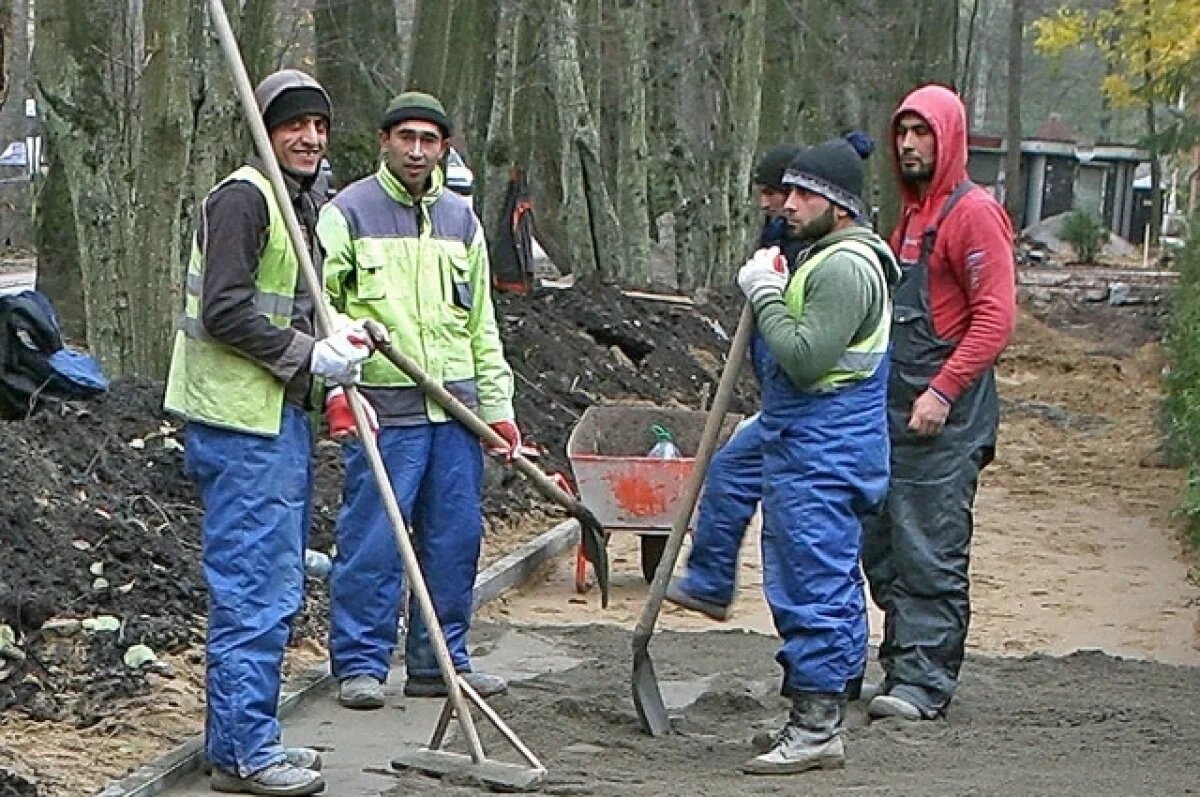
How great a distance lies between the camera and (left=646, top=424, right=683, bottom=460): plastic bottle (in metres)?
10.8

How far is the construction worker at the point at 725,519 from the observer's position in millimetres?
7840

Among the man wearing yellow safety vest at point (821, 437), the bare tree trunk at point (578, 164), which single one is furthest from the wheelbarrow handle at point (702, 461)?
the bare tree trunk at point (578, 164)

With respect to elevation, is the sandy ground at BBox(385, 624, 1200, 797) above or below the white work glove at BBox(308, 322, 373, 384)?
below

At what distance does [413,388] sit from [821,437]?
1612 millimetres

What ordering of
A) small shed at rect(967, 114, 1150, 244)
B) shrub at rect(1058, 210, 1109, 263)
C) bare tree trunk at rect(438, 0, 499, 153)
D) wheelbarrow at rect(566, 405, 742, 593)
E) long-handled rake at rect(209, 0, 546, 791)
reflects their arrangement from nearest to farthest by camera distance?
long-handled rake at rect(209, 0, 546, 791) → wheelbarrow at rect(566, 405, 742, 593) → bare tree trunk at rect(438, 0, 499, 153) → shrub at rect(1058, 210, 1109, 263) → small shed at rect(967, 114, 1150, 244)

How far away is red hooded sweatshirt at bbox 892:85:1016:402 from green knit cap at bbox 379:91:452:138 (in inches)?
62.8

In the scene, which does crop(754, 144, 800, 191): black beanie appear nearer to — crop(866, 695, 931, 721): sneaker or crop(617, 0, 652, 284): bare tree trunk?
crop(866, 695, 931, 721): sneaker

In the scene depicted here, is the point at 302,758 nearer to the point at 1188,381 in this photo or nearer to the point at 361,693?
the point at 361,693

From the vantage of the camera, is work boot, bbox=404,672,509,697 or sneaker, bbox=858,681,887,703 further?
work boot, bbox=404,672,509,697

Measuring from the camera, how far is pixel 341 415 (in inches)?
270

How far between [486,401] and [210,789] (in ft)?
6.33

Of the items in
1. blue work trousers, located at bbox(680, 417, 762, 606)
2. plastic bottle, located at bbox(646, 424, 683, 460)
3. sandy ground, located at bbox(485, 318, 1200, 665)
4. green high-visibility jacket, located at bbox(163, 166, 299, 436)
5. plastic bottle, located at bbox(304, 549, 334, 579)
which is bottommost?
sandy ground, located at bbox(485, 318, 1200, 665)

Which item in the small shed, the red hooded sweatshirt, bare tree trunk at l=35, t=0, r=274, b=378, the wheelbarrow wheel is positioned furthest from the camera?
the small shed

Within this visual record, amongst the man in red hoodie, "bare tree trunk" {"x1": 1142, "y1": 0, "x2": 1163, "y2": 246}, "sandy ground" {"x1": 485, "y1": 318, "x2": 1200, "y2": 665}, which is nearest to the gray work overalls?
the man in red hoodie
